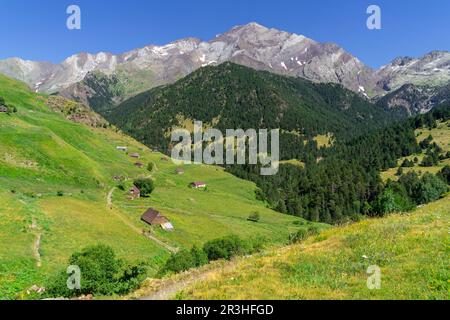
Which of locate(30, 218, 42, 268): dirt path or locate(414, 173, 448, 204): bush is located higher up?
locate(414, 173, 448, 204): bush

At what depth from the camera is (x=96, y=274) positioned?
37.7 m

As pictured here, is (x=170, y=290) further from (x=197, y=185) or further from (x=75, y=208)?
(x=197, y=185)

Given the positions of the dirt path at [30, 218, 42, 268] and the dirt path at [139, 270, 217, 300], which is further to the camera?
the dirt path at [30, 218, 42, 268]

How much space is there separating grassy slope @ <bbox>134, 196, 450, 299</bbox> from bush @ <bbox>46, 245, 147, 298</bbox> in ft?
25.3

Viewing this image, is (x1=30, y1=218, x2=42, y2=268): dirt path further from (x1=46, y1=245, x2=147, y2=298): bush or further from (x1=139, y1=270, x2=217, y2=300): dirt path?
(x1=139, y1=270, x2=217, y2=300): dirt path

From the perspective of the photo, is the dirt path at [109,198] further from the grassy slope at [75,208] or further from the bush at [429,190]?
the bush at [429,190]

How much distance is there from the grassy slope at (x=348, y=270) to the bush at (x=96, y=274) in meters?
7.70

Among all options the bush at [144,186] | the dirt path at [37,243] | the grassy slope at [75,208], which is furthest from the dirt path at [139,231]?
the dirt path at [37,243]

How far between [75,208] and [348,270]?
80832 mm

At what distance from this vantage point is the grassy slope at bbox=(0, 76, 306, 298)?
61156 mm

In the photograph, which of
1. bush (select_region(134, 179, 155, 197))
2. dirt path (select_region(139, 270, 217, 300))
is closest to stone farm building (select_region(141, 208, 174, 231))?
bush (select_region(134, 179, 155, 197))

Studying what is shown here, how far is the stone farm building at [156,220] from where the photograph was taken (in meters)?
99.3
